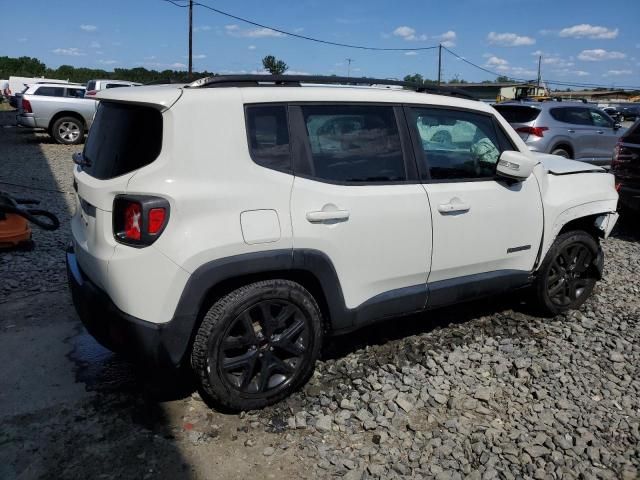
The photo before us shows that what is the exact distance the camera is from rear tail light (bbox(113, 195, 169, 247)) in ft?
8.25

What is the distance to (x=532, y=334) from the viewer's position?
4.10m

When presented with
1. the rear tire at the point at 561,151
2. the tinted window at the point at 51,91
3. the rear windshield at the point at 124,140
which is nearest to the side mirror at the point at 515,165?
the rear windshield at the point at 124,140

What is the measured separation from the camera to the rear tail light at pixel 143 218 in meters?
2.51

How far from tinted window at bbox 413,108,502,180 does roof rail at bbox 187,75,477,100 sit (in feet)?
0.58

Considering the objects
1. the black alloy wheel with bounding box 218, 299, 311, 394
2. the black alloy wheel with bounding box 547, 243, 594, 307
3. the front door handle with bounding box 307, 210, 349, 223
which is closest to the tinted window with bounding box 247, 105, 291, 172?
the front door handle with bounding box 307, 210, 349, 223

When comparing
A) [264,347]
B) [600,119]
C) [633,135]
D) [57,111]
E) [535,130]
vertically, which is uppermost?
[600,119]

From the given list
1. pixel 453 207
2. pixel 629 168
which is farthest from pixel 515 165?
pixel 629 168

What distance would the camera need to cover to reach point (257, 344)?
9.55ft

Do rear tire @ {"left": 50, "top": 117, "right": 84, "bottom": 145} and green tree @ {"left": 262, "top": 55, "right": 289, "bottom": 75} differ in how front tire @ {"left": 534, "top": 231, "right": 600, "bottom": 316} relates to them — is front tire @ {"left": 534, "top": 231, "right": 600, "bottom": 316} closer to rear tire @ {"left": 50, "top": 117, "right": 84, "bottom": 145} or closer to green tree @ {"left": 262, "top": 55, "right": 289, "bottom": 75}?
rear tire @ {"left": 50, "top": 117, "right": 84, "bottom": 145}

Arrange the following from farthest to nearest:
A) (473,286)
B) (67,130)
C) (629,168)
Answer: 1. (67,130)
2. (629,168)
3. (473,286)

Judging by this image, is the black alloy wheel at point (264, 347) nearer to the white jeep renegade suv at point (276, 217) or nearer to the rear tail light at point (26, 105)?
the white jeep renegade suv at point (276, 217)

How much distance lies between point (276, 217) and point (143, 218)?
652 mm

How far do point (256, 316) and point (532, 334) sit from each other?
90.8 inches

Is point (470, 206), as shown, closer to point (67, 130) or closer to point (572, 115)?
point (572, 115)
